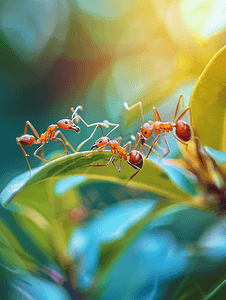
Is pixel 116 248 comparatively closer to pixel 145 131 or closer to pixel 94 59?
pixel 145 131

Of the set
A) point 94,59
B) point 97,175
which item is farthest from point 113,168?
point 94,59

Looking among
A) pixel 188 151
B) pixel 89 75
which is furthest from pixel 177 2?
pixel 188 151

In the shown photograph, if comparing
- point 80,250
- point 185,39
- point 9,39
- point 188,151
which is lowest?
point 80,250

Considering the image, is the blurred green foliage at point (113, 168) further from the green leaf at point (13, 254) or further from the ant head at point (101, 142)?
the ant head at point (101, 142)

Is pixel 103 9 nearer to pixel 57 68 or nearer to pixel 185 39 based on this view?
pixel 57 68

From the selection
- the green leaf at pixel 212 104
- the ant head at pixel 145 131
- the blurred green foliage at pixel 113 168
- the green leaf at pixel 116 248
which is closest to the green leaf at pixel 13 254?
the blurred green foliage at pixel 113 168


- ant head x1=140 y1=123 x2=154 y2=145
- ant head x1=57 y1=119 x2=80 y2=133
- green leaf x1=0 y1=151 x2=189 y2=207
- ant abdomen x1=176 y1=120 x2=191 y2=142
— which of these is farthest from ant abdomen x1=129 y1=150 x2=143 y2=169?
ant head x1=57 y1=119 x2=80 y2=133
